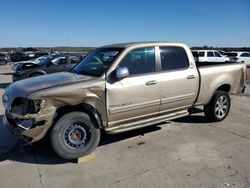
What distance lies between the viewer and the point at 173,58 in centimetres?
541

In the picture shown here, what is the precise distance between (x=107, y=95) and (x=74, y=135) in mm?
865

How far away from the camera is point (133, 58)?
4.89 m

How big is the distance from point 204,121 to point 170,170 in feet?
9.31

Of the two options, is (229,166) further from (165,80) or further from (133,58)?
(133,58)

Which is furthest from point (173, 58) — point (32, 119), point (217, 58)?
point (217, 58)

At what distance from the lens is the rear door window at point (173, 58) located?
17.2ft

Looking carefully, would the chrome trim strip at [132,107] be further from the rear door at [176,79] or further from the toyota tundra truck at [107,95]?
the rear door at [176,79]

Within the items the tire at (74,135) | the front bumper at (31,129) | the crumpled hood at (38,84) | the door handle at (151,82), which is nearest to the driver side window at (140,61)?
the door handle at (151,82)

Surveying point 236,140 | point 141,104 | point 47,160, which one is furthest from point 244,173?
point 47,160

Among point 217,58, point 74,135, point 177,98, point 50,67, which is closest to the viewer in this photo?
point 74,135

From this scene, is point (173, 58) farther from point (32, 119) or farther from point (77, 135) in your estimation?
point (32, 119)

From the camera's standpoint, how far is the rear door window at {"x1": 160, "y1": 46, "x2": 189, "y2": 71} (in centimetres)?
524

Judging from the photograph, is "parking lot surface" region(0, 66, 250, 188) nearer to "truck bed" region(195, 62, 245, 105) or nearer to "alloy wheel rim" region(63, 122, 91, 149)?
"alloy wheel rim" region(63, 122, 91, 149)

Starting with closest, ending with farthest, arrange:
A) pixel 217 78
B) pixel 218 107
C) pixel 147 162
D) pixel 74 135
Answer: pixel 147 162, pixel 74 135, pixel 217 78, pixel 218 107
